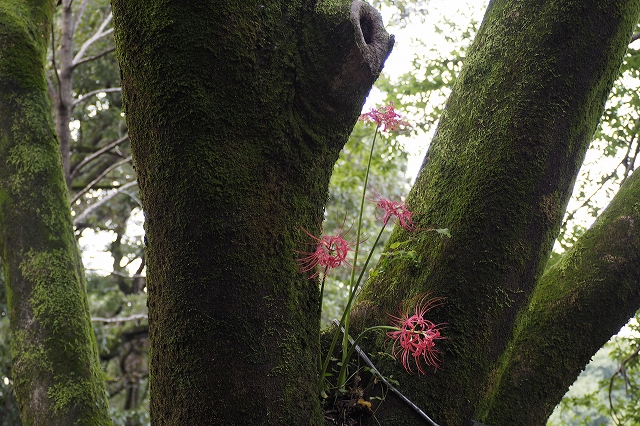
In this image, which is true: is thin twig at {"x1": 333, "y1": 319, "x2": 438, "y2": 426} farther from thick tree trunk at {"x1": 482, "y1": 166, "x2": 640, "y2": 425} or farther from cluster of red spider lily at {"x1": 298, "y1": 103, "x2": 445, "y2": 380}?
thick tree trunk at {"x1": 482, "y1": 166, "x2": 640, "y2": 425}

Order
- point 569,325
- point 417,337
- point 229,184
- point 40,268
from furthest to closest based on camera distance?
1. point 569,325
2. point 40,268
3. point 417,337
4. point 229,184

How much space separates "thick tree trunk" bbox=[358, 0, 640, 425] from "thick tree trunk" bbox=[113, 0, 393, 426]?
45 cm

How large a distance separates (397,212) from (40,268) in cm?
120

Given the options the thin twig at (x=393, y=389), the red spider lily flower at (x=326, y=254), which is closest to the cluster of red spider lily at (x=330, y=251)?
the red spider lily flower at (x=326, y=254)

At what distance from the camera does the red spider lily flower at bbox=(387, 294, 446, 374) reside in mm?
1531

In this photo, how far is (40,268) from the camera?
1.98 m

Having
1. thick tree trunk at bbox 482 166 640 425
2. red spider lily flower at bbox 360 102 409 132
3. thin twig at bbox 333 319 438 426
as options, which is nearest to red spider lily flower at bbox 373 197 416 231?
red spider lily flower at bbox 360 102 409 132

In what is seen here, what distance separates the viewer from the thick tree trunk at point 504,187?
1.62m

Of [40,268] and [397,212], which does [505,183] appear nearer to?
[397,212]

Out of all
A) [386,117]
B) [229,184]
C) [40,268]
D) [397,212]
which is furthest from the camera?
[40,268]

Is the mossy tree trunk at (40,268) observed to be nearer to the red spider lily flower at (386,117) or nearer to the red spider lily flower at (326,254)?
the red spider lily flower at (326,254)

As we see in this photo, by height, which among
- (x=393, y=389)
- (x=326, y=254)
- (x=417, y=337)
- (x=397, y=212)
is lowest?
(x=393, y=389)

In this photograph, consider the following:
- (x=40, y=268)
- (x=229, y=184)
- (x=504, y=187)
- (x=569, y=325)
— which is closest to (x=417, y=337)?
(x=504, y=187)

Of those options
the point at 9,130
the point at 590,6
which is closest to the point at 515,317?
the point at 590,6
